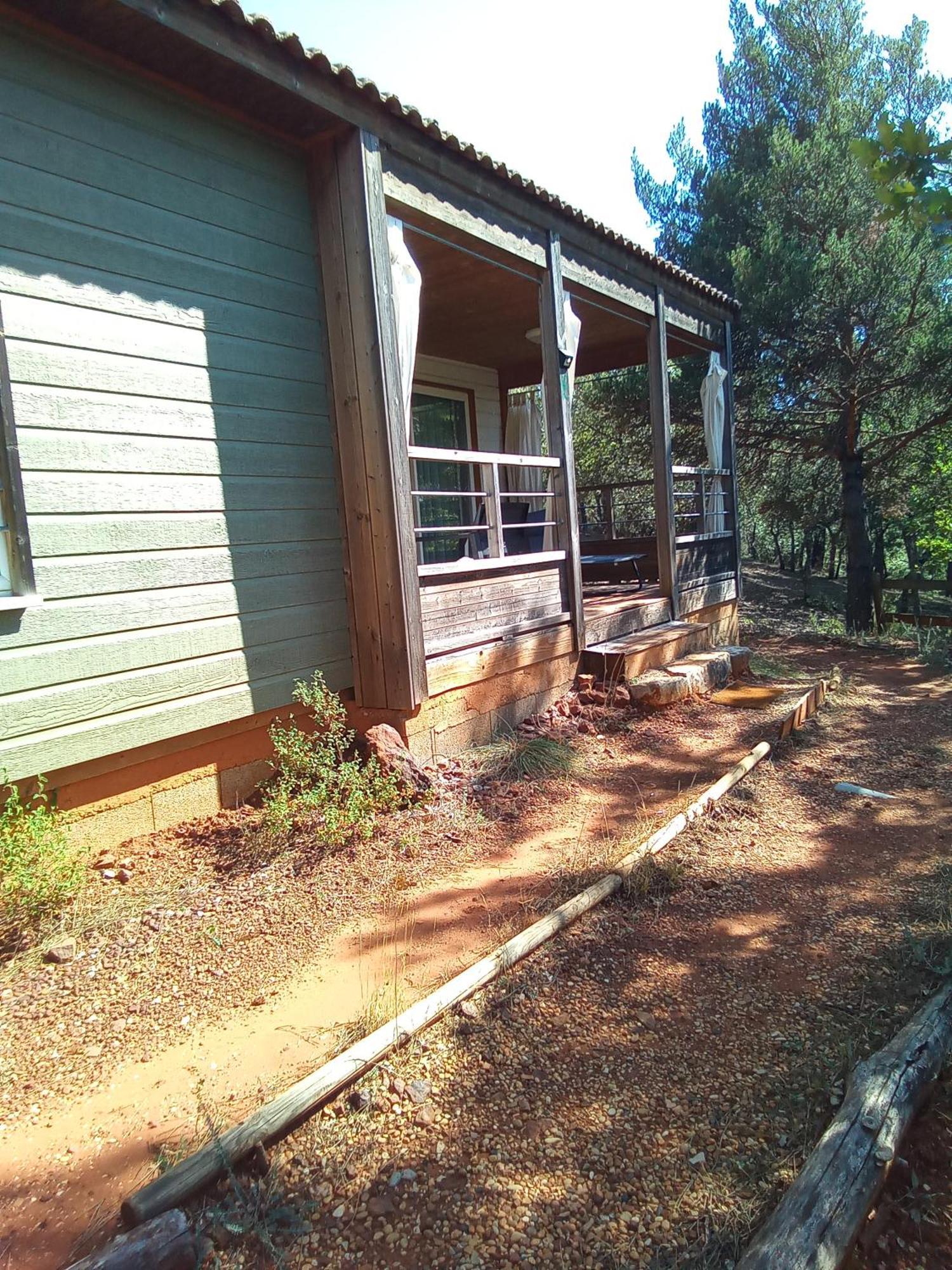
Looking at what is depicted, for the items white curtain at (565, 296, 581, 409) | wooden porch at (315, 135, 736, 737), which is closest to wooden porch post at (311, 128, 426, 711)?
wooden porch at (315, 135, 736, 737)

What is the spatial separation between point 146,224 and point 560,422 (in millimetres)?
3540

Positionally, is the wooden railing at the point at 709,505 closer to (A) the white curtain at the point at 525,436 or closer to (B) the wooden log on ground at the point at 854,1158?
(A) the white curtain at the point at 525,436

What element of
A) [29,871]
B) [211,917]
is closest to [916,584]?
[211,917]

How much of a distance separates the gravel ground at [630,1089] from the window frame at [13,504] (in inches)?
95.1

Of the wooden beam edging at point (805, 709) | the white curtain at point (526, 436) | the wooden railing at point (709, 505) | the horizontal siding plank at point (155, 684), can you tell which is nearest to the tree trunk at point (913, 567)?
the wooden railing at point (709, 505)

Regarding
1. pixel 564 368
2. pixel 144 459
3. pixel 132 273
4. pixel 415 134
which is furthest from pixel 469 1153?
pixel 564 368

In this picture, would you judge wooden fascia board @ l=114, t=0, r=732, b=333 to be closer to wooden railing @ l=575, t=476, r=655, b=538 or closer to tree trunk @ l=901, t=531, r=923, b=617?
wooden railing @ l=575, t=476, r=655, b=538

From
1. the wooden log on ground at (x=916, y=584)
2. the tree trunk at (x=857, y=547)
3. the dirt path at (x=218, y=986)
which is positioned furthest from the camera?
the tree trunk at (x=857, y=547)

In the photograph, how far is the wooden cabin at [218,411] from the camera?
338 cm

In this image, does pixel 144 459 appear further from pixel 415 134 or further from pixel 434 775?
pixel 415 134

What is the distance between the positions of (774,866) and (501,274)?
5139mm

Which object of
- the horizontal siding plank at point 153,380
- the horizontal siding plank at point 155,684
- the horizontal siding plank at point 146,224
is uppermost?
the horizontal siding plank at point 146,224

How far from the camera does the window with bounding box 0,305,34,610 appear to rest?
127 inches

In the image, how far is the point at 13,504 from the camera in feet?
10.7
